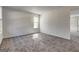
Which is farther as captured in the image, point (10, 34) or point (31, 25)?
point (31, 25)

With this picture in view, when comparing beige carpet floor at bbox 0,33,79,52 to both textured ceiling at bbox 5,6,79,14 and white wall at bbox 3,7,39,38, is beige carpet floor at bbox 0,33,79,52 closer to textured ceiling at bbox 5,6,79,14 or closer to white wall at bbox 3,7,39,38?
white wall at bbox 3,7,39,38

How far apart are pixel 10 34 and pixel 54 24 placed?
95cm

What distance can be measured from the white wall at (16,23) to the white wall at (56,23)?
9.2 inches

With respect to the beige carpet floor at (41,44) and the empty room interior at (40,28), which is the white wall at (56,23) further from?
the beige carpet floor at (41,44)

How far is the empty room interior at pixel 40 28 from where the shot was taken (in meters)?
1.77

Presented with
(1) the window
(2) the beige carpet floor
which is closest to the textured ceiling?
(1) the window

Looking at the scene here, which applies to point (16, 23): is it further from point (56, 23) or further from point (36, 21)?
point (56, 23)

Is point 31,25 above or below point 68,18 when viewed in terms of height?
below

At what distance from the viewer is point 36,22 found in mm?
1896

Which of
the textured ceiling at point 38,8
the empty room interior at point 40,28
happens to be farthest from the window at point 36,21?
the textured ceiling at point 38,8
